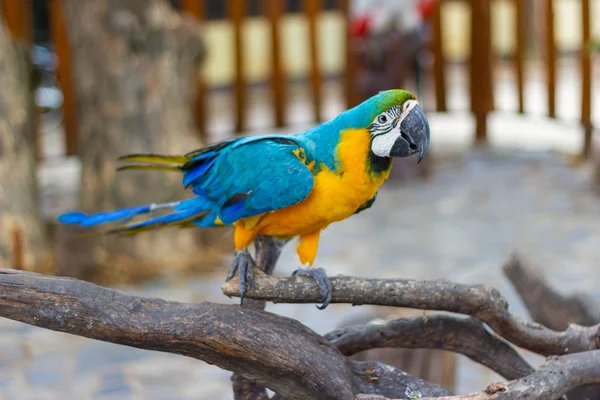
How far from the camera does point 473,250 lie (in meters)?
4.09

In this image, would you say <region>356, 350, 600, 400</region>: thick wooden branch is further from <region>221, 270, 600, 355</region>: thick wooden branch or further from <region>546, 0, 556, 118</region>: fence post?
<region>546, 0, 556, 118</region>: fence post

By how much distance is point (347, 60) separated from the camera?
5812 mm

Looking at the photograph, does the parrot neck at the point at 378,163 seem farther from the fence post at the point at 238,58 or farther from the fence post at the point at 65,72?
the fence post at the point at 238,58

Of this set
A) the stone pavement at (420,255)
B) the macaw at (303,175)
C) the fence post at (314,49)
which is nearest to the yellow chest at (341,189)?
the macaw at (303,175)

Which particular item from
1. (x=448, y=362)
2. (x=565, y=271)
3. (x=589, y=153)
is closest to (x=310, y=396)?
(x=448, y=362)

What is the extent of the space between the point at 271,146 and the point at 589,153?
429 cm

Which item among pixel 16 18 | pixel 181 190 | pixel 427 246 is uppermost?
pixel 16 18

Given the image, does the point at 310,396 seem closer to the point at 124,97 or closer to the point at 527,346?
the point at 527,346

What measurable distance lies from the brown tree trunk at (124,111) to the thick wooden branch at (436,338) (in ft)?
7.46

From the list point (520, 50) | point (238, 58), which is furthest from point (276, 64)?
point (520, 50)

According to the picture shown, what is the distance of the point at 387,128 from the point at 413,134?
0.06 m

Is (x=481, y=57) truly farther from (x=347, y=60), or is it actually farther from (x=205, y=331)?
(x=205, y=331)

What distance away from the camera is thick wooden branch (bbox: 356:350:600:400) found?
1428mm

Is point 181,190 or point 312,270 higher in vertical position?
point 312,270
